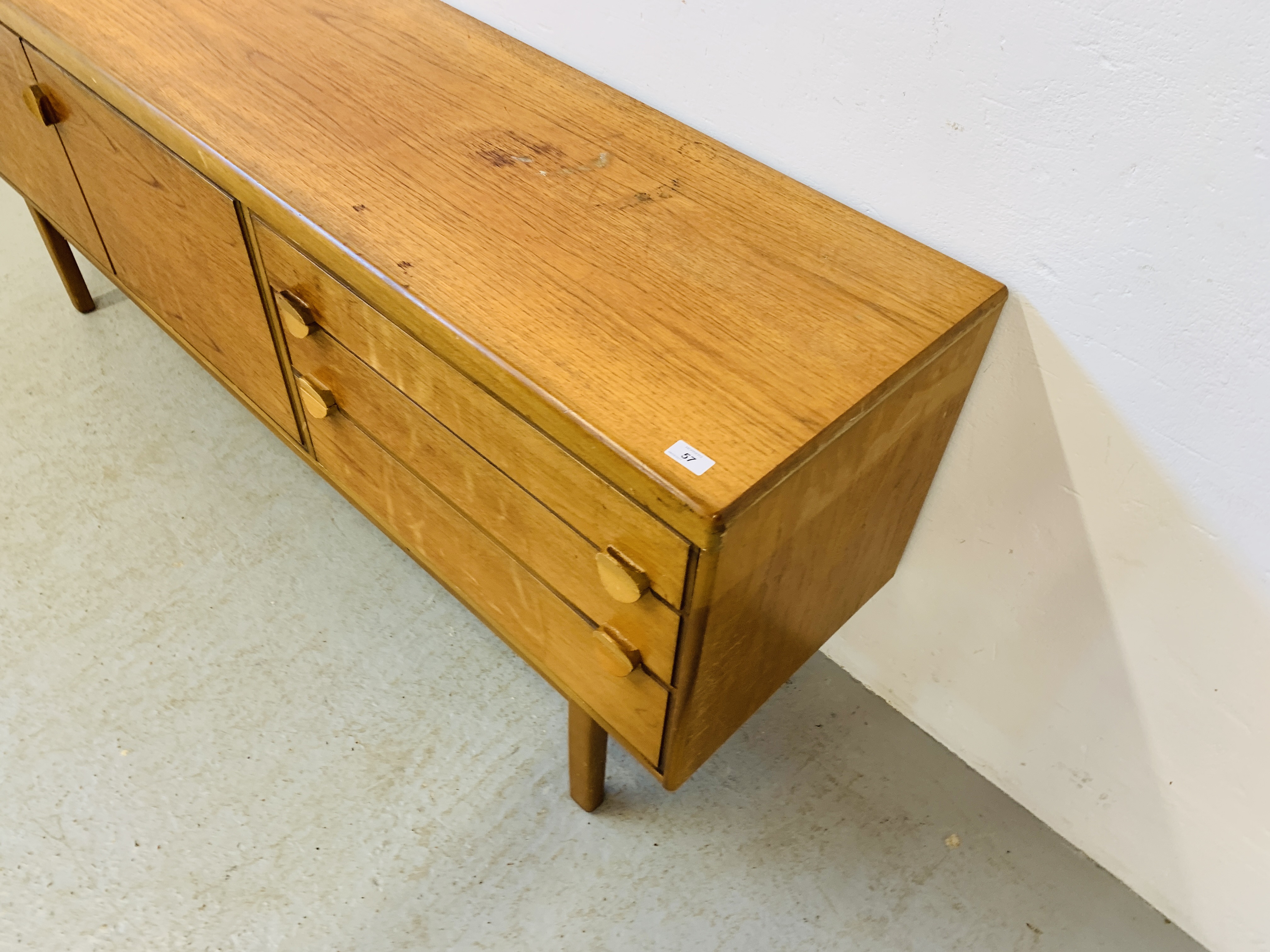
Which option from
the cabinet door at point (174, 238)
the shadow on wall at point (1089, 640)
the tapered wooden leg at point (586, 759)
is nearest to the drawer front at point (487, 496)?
the cabinet door at point (174, 238)

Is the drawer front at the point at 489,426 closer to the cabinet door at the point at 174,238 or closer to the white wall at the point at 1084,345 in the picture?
the cabinet door at the point at 174,238

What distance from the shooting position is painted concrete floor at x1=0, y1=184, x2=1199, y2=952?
0.97 m

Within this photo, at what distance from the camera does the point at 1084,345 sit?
730 millimetres

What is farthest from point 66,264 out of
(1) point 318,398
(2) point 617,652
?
(2) point 617,652

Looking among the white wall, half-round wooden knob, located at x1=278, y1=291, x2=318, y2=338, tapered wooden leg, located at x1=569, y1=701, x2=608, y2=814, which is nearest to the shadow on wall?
the white wall

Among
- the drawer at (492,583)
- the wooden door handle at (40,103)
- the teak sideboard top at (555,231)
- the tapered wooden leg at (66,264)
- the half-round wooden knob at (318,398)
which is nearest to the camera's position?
the teak sideboard top at (555,231)

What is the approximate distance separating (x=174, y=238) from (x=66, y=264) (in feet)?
2.39

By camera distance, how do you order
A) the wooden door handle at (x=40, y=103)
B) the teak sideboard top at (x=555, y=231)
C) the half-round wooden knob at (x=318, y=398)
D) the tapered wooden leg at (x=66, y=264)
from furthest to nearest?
1. the tapered wooden leg at (x=66, y=264)
2. the wooden door handle at (x=40, y=103)
3. the half-round wooden knob at (x=318, y=398)
4. the teak sideboard top at (x=555, y=231)

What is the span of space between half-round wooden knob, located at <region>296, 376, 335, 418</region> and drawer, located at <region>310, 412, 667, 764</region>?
14 millimetres

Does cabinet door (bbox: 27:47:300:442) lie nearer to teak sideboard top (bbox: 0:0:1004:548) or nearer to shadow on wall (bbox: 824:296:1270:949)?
teak sideboard top (bbox: 0:0:1004:548)

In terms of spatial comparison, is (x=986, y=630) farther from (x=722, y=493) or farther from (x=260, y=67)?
(x=260, y=67)

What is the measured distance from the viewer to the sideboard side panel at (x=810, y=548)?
63 centimetres

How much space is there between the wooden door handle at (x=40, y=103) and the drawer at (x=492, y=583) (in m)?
0.50

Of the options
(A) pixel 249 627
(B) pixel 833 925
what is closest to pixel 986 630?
(B) pixel 833 925
